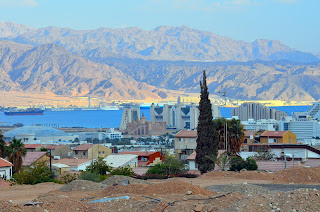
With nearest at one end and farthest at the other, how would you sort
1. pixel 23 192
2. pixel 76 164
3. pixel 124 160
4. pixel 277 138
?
1. pixel 23 192
2. pixel 76 164
3. pixel 277 138
4. pixel 124 160

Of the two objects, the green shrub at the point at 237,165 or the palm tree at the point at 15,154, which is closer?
the green shrub at the point at 237,165

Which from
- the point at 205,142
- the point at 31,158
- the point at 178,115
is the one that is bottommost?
the point at 31,158

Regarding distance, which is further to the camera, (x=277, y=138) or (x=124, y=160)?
(x=124, y=160)

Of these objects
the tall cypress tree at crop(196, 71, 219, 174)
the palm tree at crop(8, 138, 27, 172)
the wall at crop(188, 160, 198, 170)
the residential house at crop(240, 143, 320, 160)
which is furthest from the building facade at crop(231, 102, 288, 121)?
the tall cypress tree at crop(196, 71, 219, 174)

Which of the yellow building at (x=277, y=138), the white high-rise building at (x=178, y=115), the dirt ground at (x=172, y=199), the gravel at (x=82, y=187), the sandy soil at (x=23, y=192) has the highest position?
the white high-rise building at (x=178, y=115)

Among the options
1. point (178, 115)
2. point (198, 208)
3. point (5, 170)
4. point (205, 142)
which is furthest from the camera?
point (178, 115)

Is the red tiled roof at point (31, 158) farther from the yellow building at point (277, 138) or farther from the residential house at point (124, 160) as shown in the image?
the yellow building at point (277, 138)

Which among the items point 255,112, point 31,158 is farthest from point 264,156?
point 255,112

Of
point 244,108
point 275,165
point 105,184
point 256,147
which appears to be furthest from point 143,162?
point 244,108

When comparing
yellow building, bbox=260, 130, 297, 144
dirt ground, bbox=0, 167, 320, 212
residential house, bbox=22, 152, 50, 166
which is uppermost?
yellow building, bbox=260, 130, 297, 144

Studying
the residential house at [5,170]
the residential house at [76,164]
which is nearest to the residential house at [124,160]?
the residential house at [76,164]

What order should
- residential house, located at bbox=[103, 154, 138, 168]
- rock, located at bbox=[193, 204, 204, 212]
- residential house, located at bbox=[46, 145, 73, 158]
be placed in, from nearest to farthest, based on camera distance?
1. rock, located at bbox=[193, 204, 204, 212]
2. residential house, located at bbox=[103, 154, 138, 168]
3. residential house, located at bbox=[46, 145, 73, 158]

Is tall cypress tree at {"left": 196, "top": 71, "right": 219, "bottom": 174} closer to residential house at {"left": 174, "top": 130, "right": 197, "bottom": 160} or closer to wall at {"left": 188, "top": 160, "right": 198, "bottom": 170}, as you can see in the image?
wall at {"left": 188, "top": 160, "right": 198, "bottom": 170}

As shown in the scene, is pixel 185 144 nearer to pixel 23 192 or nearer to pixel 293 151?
pixel 293 151
